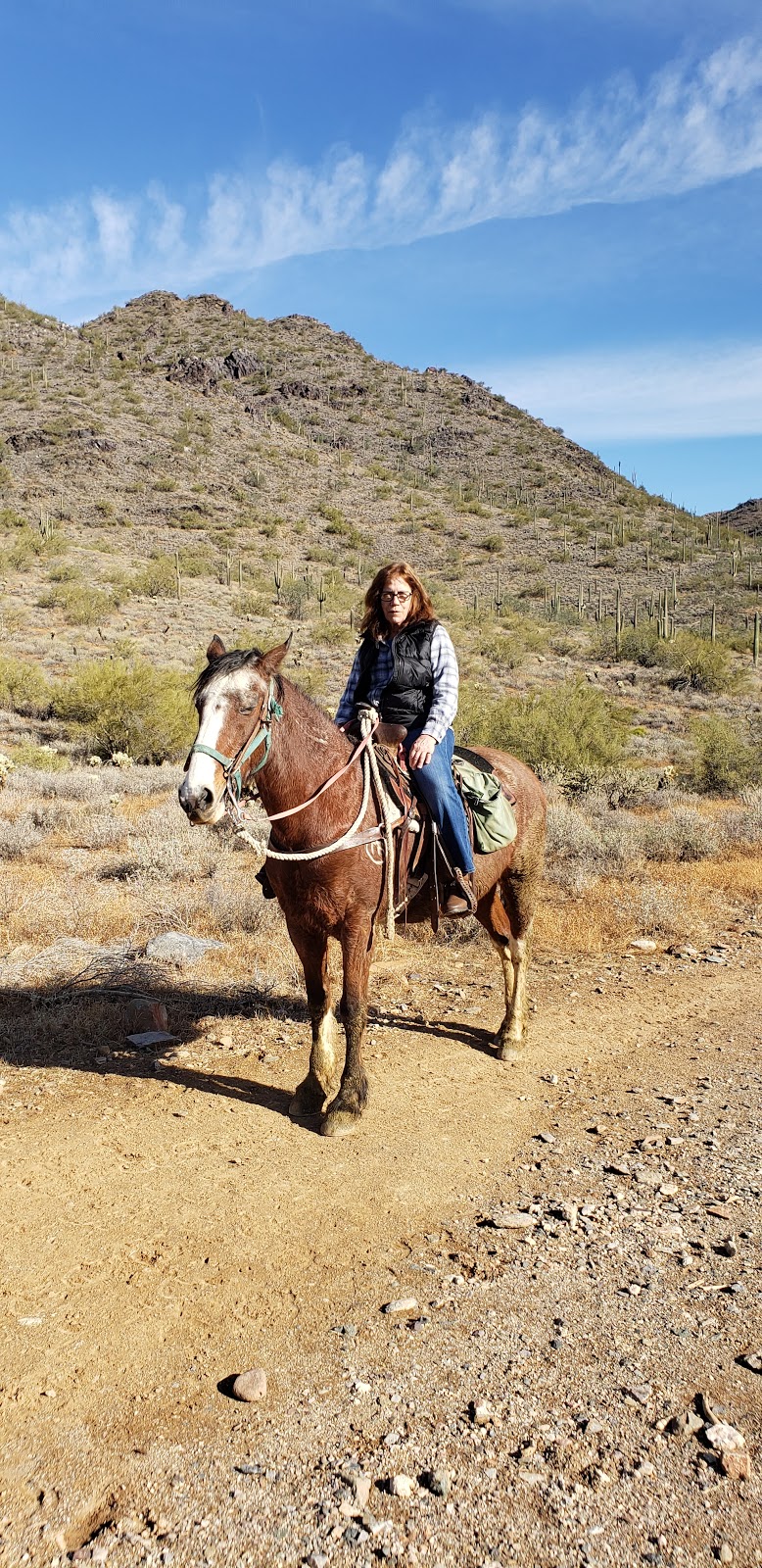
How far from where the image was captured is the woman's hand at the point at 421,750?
15.2ft

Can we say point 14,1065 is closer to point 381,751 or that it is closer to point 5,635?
point 381,751

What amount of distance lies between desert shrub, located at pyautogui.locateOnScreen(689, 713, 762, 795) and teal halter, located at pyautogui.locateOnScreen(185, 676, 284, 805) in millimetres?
12717

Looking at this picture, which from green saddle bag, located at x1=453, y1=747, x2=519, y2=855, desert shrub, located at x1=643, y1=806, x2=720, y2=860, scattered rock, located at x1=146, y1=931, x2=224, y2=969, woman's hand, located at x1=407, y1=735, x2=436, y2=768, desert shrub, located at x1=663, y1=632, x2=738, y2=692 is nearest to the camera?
woman's hand, located at x1=407, y1=735, x2=436, y2=768

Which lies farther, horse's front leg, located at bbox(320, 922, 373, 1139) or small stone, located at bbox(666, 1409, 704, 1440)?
horse's front leg, located at bbox(320, 922, 373, 1139)

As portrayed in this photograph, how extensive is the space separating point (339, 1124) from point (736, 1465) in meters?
2.40

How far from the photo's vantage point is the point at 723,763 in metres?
15.0

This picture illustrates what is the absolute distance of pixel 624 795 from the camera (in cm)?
1362

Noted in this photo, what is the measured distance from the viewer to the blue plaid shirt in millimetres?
4703

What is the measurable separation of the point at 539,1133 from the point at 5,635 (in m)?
24.4

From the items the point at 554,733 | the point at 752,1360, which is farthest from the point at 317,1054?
the point at 554,733

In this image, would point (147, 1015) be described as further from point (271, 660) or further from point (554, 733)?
point (554, 733)

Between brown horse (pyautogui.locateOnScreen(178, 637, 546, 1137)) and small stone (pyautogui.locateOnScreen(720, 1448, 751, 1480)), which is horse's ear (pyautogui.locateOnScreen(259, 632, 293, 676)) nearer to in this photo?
brown horse (pyautogui.locateOnScreen(178, 637, 546, 1137))

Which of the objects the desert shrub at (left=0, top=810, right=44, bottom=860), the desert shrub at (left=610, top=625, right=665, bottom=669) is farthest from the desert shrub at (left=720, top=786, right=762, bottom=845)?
the desert shrub at (left=610, top=625, right=665, bottom=669)

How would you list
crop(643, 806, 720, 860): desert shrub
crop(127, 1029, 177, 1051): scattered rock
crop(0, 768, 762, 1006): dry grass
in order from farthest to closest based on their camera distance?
1. crop(643, 806, 720, 860): desert shrub
2. crop(0, 768, 762, 1006): dry grass
3. crop(127, 1029, 177, 1051): scattered rock
